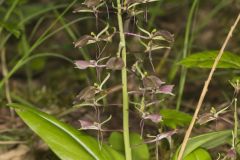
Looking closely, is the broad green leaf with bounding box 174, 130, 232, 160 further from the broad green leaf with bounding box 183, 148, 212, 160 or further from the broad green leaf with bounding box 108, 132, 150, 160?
the broad green leaf with bounding box 108, 132, 150, 160

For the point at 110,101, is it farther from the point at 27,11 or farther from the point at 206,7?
the point at 206,7

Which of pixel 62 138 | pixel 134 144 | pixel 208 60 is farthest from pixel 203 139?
pixel 62 138

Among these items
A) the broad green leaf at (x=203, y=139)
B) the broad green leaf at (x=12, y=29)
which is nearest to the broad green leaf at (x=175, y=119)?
the broad green leaf at (x=203, y=139)

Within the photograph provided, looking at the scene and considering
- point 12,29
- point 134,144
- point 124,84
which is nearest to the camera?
point 124,84

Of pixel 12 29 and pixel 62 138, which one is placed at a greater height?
pixel 12 29

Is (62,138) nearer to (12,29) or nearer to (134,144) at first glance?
(134,144)

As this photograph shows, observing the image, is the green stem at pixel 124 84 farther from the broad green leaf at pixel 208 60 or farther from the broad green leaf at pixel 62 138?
the broad green leaf at pixel 208 60

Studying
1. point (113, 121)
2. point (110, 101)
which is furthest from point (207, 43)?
point (113, 121)
